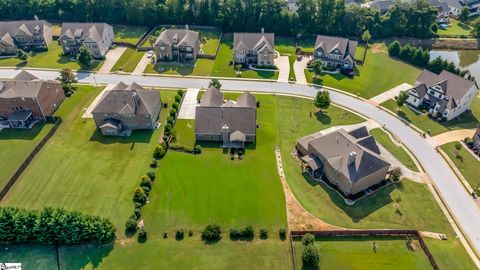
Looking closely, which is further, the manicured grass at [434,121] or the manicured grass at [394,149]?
the manicured grass at [434,121]

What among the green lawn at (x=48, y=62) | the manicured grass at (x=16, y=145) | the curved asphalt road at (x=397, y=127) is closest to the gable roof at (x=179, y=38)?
the curved asphalt road at (x=397, y=127)

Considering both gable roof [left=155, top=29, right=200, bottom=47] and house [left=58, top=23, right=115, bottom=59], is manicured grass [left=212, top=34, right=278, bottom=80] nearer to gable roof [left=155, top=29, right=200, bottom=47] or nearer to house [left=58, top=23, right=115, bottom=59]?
gable roof [left=155, top=29, right=200, bottom=47]

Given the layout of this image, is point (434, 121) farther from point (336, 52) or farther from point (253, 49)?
point (253, 49)

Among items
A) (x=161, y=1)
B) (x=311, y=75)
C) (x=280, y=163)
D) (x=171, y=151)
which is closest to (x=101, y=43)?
(x=161, y=1)

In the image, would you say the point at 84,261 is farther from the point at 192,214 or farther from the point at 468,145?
the point at 468,145

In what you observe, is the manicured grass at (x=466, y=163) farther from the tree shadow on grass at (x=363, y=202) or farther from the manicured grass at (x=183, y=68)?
the manicured grass at (x=183, y=68)

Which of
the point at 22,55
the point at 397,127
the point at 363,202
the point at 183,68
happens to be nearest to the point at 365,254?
the point at 363,202

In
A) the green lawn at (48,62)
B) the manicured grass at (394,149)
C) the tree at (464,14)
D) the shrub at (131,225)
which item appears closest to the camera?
the shrub at (131,225)
